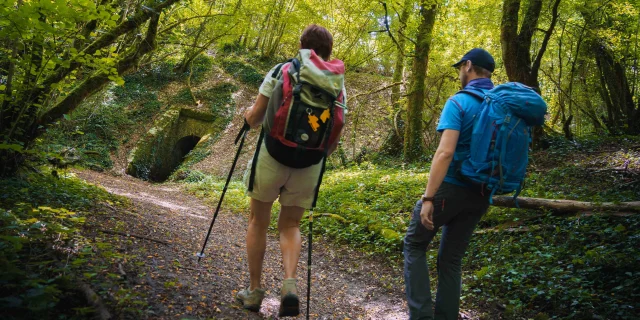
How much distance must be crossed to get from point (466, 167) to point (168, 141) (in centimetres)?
1600

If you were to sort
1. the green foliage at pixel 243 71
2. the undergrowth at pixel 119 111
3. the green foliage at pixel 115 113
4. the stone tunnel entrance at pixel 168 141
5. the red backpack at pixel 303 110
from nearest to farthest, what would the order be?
the red backpack at pixel 303 110 < the undergrowth at pixel 119 111 < the green foliage at pixel 115 113 < the stone tunnel entrance at pixel 168 141 < the green foliage at pixel 243 71

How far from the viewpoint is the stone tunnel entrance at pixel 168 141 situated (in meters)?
14.8

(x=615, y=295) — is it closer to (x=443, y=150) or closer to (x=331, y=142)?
(x=443, y=150)

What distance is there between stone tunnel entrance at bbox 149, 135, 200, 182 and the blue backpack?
14.7m

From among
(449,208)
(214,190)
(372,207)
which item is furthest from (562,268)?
(214,190)

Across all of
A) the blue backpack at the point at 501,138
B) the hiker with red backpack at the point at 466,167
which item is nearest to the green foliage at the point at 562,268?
the hiker with red backpack at the point at 466,167

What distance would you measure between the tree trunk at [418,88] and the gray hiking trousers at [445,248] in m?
9.25

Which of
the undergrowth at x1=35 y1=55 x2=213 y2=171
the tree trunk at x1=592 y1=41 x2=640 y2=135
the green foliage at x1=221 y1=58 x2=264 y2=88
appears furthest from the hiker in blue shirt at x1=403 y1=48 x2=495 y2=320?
the green foliage at x1=221 y1=58 x2=264 y2=88

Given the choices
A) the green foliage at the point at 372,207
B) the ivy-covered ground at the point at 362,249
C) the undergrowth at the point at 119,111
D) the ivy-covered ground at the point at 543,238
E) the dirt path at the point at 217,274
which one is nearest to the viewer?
the ivy-covered ground at the point at 362,249

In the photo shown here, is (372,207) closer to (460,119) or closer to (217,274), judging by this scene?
(217,274)

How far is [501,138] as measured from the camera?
96.2 inches

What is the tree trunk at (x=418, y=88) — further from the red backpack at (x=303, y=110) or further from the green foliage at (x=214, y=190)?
the red backpack at (x=303, y=110)

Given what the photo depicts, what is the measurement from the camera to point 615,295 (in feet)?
10.4

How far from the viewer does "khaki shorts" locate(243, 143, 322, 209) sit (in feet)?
8.47
